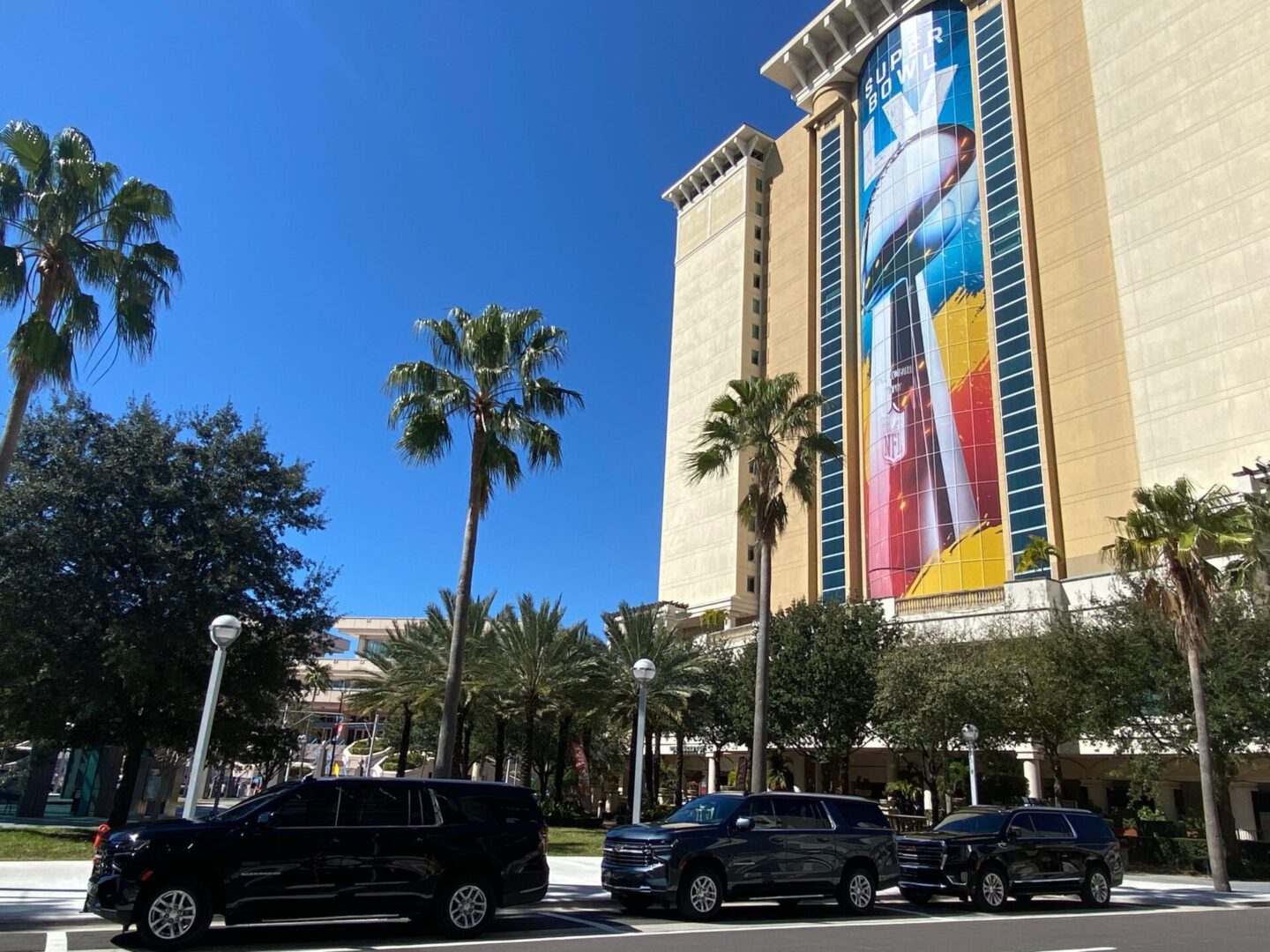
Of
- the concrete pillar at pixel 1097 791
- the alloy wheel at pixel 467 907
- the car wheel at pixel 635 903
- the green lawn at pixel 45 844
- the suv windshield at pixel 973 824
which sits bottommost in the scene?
the green lawn at pixel 45 844

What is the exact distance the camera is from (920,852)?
1641cm

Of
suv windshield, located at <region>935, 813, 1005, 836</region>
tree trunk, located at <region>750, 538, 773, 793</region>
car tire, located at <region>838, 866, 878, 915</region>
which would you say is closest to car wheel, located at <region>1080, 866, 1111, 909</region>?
suv windshield, located at <region>935, 813, 1005, 836</region>

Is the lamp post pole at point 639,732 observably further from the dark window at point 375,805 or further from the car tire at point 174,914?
the car tire at point 174,914

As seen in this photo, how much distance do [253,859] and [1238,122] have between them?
58518mm

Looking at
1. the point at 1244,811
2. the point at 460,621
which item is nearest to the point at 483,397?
the point at 460,621

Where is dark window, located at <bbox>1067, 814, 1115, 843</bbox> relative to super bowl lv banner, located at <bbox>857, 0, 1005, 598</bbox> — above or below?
below

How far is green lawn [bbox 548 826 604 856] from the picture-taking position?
22938 mm

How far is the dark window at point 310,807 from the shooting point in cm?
1012

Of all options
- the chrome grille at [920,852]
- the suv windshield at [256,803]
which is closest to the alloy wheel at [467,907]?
the suv windshield at [256,803]

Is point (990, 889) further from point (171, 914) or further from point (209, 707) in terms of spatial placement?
point (209, 707)

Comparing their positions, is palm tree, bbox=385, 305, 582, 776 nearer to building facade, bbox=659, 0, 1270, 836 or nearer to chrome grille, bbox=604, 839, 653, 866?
chrome grille, bbox=604, 839, 653, 866

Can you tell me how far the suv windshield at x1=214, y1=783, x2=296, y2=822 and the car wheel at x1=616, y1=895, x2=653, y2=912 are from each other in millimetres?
5472

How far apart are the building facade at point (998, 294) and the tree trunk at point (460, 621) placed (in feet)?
89.3

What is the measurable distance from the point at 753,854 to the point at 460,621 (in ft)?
29.8
